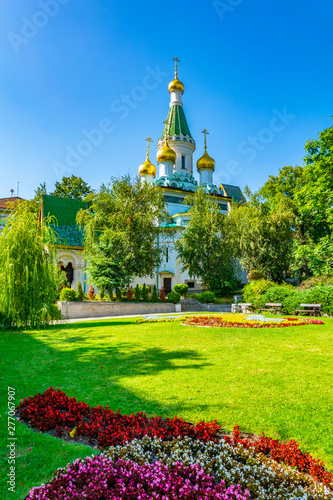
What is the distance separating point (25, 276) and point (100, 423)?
414 inches

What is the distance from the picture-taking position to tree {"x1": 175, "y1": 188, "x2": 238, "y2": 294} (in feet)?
98.7

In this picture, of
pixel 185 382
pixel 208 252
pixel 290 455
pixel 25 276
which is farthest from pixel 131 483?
pixel 208 252

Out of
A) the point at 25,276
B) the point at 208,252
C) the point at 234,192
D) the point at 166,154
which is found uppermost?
the point at 166,154

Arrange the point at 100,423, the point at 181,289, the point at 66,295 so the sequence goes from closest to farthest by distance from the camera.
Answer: the point at 100,423 < the point at 66,295 < the point at 181,289

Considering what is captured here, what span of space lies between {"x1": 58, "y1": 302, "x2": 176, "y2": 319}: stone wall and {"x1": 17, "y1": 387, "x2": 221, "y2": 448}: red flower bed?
14.6 metres

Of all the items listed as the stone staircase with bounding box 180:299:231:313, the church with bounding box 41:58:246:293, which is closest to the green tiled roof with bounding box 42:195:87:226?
the church with bounding box 41:58:246:293

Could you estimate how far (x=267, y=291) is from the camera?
2058cm

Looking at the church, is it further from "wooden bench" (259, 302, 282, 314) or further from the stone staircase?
"wooden bench" (259, 302, 282, 314)

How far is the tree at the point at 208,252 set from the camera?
3009cm

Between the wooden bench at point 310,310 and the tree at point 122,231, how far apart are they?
35.8 ft

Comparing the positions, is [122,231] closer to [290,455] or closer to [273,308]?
[273,308]

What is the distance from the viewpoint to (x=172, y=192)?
42812 millimetres

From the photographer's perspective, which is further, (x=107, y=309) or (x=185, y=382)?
(x=107, y=309)

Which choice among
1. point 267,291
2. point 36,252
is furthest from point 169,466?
point 267,291
